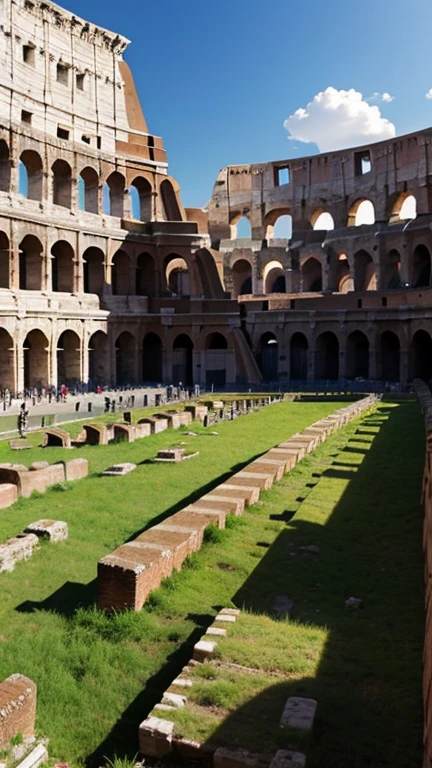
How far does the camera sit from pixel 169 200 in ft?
155

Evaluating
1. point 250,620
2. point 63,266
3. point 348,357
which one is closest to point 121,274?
point 63,266

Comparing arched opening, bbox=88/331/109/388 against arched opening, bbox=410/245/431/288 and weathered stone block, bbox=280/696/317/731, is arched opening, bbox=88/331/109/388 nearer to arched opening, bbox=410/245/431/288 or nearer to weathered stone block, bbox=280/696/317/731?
arched opening, bbox=410/245/431/288

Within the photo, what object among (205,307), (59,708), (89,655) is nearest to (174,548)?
(89,655)

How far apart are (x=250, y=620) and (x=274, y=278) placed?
51.1 metres

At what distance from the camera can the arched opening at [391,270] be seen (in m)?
44.8

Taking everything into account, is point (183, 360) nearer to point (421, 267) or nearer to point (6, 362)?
point (6, 362)

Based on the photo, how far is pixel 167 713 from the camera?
5.08 m

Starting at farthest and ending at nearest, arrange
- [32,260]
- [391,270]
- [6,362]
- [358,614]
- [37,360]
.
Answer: [391,270] → [32,260] → [37,360] → [6,362] → [358,614]

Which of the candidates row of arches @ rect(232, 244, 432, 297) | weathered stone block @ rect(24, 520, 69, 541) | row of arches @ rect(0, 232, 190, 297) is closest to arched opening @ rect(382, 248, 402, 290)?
row of arches @ rect(232, 244, 432, 297)

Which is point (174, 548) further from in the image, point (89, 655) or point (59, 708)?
point (59, 708)

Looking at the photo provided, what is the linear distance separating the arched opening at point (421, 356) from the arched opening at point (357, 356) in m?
3.40

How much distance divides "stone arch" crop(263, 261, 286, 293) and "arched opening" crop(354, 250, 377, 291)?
795cm

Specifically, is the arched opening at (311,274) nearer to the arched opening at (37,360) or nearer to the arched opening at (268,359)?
the arched opening at (268,359)

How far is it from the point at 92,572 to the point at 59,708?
3.12 metres
